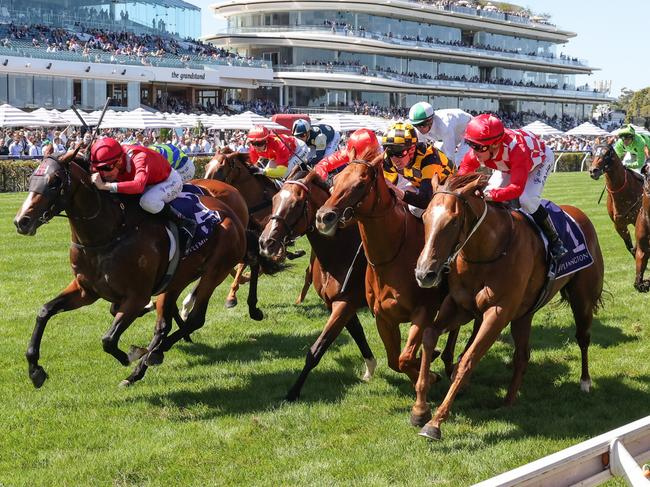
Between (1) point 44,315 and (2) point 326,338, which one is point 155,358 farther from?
(2) point 326,338

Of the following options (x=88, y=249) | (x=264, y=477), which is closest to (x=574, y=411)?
(x=264, y=477)

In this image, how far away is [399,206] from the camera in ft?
18.4

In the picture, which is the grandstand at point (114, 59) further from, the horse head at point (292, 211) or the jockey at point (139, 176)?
the horse head at point (292, 211)

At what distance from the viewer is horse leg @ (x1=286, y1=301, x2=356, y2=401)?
5945mm

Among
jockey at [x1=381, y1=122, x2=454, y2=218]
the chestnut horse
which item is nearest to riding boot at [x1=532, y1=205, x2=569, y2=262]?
jockey at [x1=381, y1=122, x2=454, y2=218]

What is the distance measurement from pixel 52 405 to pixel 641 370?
14.7ft

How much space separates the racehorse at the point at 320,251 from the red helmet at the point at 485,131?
113 centimetres

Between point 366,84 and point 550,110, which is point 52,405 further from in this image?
point 550,110

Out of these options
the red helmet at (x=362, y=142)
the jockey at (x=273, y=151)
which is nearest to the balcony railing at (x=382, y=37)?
the jockey at (x=273, y=151)

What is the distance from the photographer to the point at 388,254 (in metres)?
5.39

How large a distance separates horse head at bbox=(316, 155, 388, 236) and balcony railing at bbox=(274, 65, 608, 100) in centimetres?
6074

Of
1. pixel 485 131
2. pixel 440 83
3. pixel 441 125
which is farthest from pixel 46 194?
pixel 440 83

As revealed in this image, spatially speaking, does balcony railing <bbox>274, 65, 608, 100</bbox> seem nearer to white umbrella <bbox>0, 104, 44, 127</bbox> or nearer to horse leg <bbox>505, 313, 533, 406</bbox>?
white umbrella <bbox>0, 104, 44, 127</bbox>

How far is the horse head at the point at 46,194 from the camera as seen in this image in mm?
5605
